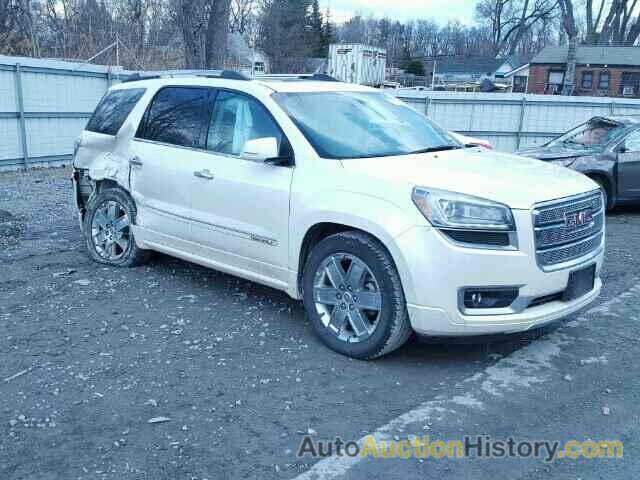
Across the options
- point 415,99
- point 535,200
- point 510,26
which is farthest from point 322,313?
point 510,26

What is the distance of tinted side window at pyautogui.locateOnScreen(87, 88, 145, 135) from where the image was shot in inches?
241

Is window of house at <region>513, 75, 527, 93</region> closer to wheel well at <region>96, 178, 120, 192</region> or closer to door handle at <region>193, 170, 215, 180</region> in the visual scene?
Answer: wheel well at <region>96, 178, 120, 192</region>

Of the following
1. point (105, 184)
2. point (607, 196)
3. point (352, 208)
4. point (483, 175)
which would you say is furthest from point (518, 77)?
point (352, 208)

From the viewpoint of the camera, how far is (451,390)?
3.96 metres

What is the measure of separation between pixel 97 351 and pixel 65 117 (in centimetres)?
1141

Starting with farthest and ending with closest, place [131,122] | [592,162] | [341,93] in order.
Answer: [592,162] → [131,122] → [341,93]

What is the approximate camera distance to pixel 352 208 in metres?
4.20

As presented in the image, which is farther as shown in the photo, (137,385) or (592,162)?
(592,162)

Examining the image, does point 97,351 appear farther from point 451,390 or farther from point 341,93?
point 341,93

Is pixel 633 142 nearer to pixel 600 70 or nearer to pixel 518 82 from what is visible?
pixel 600 70

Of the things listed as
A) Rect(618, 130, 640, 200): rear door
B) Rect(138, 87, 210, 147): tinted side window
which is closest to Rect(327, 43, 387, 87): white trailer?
Rect(618, 130, 640, 200): rear door

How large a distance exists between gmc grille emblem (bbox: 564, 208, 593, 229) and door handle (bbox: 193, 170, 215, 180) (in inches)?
103

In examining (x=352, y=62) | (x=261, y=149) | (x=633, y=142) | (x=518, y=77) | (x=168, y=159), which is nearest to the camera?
(x=261, y=149)

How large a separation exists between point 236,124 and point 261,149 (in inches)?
28.1
